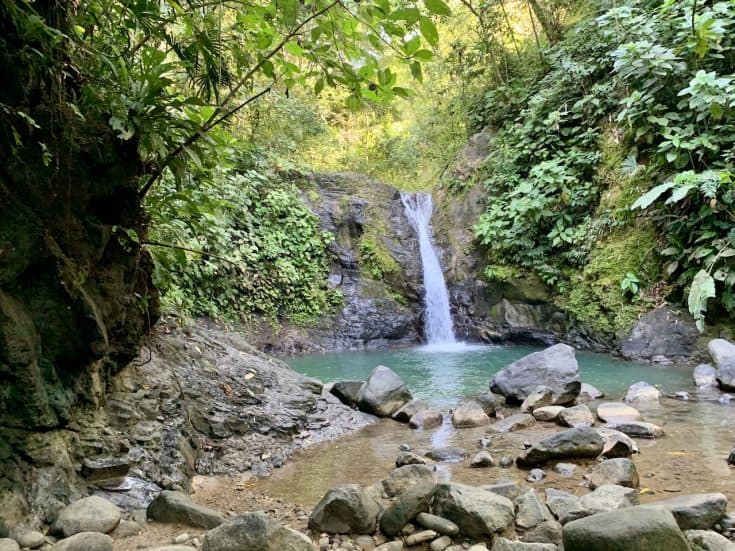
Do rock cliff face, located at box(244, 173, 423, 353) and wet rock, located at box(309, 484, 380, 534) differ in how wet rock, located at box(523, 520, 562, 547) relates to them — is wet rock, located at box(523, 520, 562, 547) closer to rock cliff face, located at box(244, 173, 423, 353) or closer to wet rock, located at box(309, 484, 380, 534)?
wet rock, located at box(309, 484, 380, 534)

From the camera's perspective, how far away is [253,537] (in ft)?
6.45

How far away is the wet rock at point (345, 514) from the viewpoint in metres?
2.47

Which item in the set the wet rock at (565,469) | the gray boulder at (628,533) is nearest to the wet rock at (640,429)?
the wet rock at (565,469)

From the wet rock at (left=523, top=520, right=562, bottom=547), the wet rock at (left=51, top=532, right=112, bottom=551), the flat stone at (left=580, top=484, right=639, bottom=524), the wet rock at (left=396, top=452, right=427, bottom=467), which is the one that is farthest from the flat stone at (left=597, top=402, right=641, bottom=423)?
the wet rock at (left=51, top=532, right=112, bottom=551)

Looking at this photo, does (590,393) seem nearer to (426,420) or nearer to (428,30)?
(426,420)

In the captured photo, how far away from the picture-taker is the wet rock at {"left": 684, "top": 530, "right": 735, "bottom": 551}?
205cm

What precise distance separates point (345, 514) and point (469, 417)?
2.56 metres

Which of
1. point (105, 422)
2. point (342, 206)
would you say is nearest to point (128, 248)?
point (105, 422)

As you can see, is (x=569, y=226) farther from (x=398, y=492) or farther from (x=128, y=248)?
(x=128, y=248)

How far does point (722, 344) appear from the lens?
19.2 feet

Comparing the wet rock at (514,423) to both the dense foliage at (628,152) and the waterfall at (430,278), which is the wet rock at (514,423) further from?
the waterfall at (430,278)

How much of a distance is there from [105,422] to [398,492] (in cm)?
189

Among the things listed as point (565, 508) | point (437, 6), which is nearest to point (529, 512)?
point (565, 508)

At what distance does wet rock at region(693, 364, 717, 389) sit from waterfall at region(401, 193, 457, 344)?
210 inches
